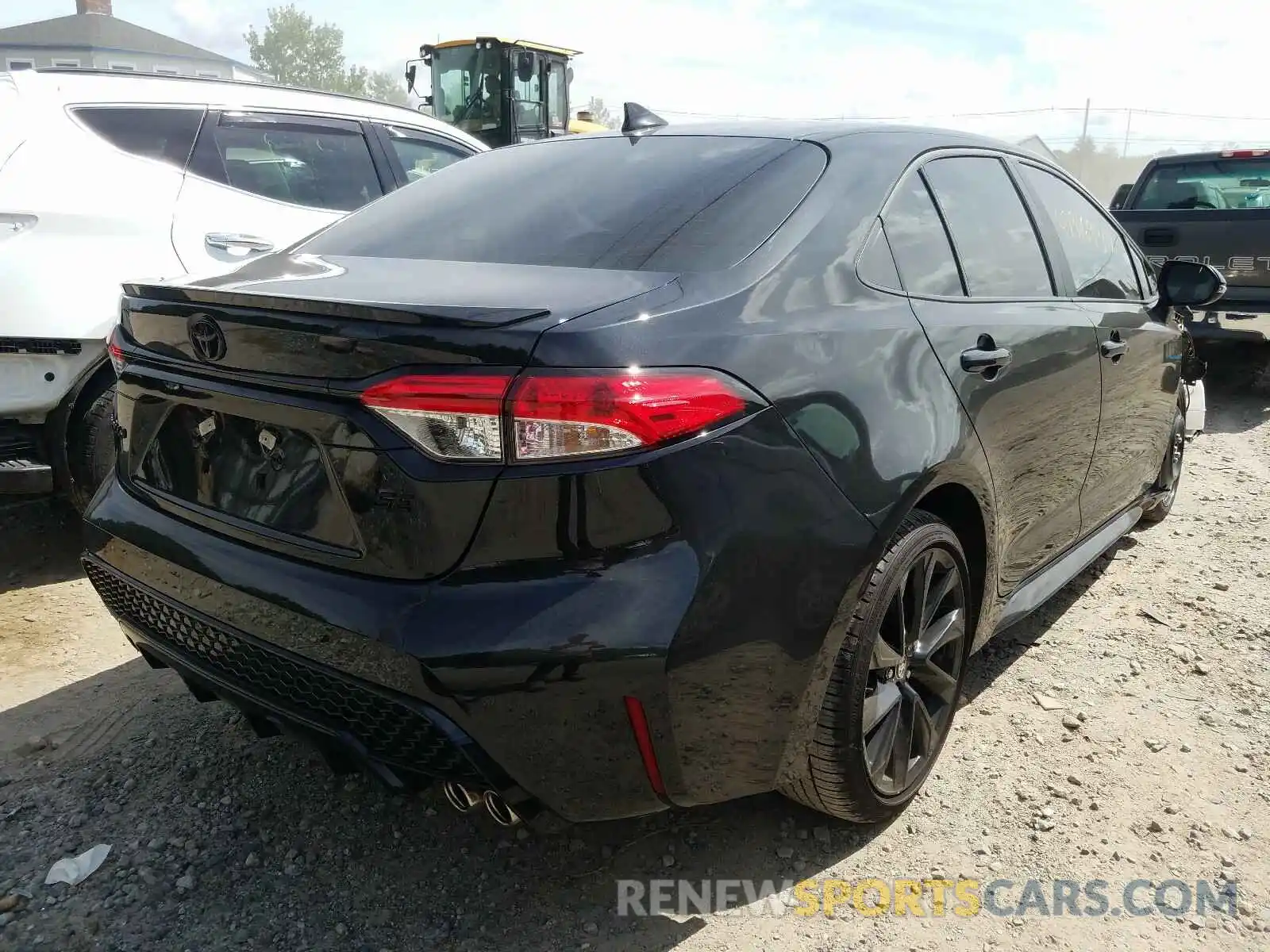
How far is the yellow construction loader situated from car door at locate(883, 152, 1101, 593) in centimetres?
1079

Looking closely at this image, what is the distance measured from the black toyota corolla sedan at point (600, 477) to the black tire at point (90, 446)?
4.98 ft

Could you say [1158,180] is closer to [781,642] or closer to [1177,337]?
[1177,337]

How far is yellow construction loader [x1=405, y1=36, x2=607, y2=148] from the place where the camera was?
13.1 meters

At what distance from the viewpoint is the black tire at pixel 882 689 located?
207cm

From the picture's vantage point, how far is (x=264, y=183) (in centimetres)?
443

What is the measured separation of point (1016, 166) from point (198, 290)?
240 centimetres

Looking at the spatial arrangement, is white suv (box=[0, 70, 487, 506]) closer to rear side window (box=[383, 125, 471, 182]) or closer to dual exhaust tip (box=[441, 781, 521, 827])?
rear side window (box=[383, 125, 471, 182])

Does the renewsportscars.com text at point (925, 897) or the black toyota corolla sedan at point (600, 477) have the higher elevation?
the black toyota corolla sedan at point (600, 477)

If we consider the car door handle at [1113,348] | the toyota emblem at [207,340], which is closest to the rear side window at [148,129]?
the toyota emblem at [207,340]

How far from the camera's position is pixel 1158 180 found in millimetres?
8477

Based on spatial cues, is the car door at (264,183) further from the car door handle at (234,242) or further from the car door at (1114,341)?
the car door at (1114,341)

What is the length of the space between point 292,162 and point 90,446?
167 cm

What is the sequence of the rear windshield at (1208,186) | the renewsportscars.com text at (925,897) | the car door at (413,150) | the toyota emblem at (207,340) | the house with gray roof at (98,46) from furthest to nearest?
the house with gray roof at (98,46) → the rear windshield at (1208,186) → the car door at (413,150) → the renewsportscars.com text at (925,897) → the toyota emblem at (207,340)

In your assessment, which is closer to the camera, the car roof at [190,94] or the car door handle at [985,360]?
the car door handle at [985,360]
